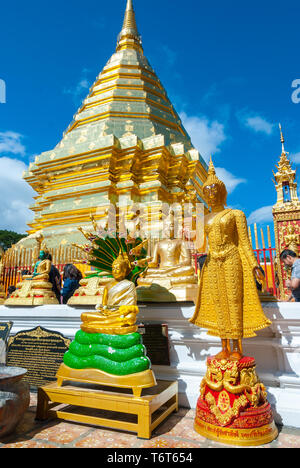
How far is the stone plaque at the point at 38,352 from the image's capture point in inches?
128

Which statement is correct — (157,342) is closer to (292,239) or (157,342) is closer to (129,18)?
(292,239)

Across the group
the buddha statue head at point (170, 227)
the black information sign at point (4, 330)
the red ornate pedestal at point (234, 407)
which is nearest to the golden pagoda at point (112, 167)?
the buddha statue head at point (170, 227)

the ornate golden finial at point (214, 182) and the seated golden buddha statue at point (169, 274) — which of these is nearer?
the ornate golden finial at point (214, 182)

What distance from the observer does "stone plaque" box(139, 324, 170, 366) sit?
10.0ft

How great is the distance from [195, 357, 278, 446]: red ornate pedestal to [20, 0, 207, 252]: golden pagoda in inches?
274

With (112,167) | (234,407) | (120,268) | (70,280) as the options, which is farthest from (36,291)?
(112,167)

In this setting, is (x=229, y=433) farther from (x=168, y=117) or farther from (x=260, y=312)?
(x=168, y=117)

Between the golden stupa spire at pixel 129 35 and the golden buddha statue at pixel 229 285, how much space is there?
641 inches

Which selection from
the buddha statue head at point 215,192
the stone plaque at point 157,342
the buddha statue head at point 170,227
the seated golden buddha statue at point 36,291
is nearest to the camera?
the buddha statue head at point 215,192

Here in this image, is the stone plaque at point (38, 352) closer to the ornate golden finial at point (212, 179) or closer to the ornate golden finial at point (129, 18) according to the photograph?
the ornate golden finial at point (212, 179)

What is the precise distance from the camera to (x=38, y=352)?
11.1 ft

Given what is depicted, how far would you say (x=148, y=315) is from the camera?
3242 mm

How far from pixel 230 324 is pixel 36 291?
9.29ft
